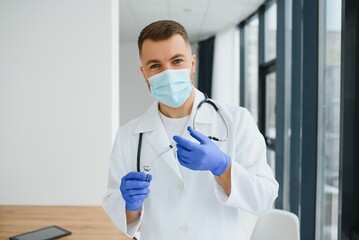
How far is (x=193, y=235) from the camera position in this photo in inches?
41.6

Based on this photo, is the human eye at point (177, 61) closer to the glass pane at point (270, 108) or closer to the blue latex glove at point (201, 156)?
the blue latex glove at point (201, 156)

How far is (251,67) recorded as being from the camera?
4.47 meters

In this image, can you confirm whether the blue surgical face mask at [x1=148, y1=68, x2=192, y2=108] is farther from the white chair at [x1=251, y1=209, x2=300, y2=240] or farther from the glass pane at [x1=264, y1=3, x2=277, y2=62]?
the glass pane at [x1=264, y1=3, x2=277, y2=62]

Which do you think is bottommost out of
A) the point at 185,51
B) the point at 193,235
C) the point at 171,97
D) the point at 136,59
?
the point at 193,235

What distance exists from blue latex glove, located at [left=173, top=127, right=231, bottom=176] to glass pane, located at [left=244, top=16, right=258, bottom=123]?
3.41 m

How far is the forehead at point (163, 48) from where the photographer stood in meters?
1.01

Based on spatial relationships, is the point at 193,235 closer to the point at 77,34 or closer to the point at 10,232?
the point at 10,232

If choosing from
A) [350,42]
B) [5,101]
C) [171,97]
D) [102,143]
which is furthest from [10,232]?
[350,42]

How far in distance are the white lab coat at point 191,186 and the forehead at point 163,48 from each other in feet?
0.69

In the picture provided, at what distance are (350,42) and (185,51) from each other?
927 millimetres

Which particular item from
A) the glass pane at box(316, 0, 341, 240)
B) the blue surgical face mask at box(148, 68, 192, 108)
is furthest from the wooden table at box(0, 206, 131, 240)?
the glass pane at box(316, 0, 341, 240)

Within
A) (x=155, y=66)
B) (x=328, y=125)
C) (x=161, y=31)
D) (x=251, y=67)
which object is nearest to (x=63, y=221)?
(x=155, y=66)

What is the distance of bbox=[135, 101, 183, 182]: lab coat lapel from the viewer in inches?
42.5

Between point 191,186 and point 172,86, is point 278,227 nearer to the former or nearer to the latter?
point 191,186
